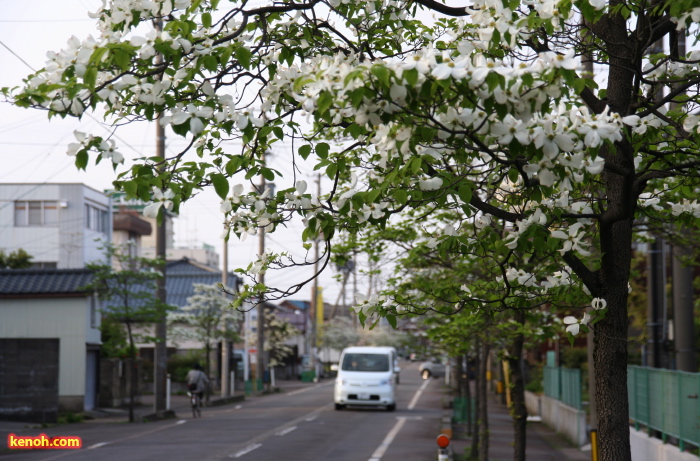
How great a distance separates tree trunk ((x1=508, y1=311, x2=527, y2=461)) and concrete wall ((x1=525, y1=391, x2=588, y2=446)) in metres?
7.87

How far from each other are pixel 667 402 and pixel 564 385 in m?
10.5

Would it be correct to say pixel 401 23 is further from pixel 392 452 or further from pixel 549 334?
pixel 392 452

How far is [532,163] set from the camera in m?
4.33

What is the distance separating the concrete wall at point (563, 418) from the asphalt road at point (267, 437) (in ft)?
10.9

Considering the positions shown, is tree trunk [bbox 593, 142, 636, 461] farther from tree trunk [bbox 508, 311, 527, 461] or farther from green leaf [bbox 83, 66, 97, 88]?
tree trunk [bbox 508, 311, 527, 461]

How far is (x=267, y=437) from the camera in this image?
2072 cm

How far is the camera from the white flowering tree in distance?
3.88 meters

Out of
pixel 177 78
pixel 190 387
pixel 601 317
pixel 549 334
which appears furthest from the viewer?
pixel 190 387

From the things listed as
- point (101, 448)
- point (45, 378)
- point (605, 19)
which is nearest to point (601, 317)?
point (605, 19)

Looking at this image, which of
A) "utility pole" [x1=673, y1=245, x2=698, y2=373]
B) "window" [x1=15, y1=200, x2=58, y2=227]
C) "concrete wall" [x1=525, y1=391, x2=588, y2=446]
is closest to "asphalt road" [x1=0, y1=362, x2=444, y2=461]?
"concrete wall" [x1=525, y1=391, x2=588, y2=446]

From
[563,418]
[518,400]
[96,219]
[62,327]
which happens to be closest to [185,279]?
[96,219]

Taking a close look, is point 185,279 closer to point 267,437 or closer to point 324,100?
point 267,437

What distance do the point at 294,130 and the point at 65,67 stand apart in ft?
5.66

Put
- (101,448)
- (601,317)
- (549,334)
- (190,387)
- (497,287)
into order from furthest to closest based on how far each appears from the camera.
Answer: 1. (190,387)
2. (101,448)
3. (549,334)
4. (497,287)
5. (601,317)
